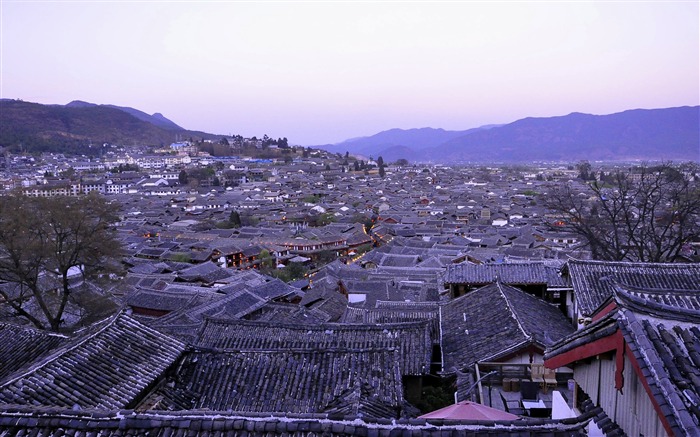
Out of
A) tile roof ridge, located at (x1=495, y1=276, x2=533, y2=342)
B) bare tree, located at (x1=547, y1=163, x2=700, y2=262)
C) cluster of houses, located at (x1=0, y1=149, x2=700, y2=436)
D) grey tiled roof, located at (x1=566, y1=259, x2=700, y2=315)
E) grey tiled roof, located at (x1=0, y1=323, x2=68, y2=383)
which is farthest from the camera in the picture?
bare tree, located at (x1=547, y1=163, x2=700, y2=262)

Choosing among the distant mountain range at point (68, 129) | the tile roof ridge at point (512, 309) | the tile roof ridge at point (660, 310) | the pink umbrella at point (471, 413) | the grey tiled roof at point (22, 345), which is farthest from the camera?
the distant mountain range at point (68, 129)

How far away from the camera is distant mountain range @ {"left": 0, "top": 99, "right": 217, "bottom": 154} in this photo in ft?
355

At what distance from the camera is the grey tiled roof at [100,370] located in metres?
5.53

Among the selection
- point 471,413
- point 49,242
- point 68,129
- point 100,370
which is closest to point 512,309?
point 471,413

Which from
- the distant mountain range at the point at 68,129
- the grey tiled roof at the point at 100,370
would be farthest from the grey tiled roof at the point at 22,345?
the distant mountain range at the point at 68,129

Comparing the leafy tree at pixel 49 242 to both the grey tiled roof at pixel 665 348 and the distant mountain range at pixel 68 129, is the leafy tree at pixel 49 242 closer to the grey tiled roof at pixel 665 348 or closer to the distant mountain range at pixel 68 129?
the grey tiled roof at pixel 665 348

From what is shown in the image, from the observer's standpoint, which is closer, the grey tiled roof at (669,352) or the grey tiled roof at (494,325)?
the grey tiled roof at (669,352)

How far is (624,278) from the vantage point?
9.88 meters

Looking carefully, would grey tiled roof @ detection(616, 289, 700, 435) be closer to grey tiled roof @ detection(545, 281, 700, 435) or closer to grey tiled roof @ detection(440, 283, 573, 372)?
grey tiled roof @ detection(545, 281, 700, 435)

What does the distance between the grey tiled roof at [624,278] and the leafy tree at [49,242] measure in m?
12.6

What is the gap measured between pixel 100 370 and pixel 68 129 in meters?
143

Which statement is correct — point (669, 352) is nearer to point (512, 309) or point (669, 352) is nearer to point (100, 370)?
point (100, 370)

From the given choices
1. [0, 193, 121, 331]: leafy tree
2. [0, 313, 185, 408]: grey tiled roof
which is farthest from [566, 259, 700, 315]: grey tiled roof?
[0, 193, 121, 331]: leafy tree

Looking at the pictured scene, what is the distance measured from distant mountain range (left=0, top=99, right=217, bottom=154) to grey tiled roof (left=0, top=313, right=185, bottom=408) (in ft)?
373
